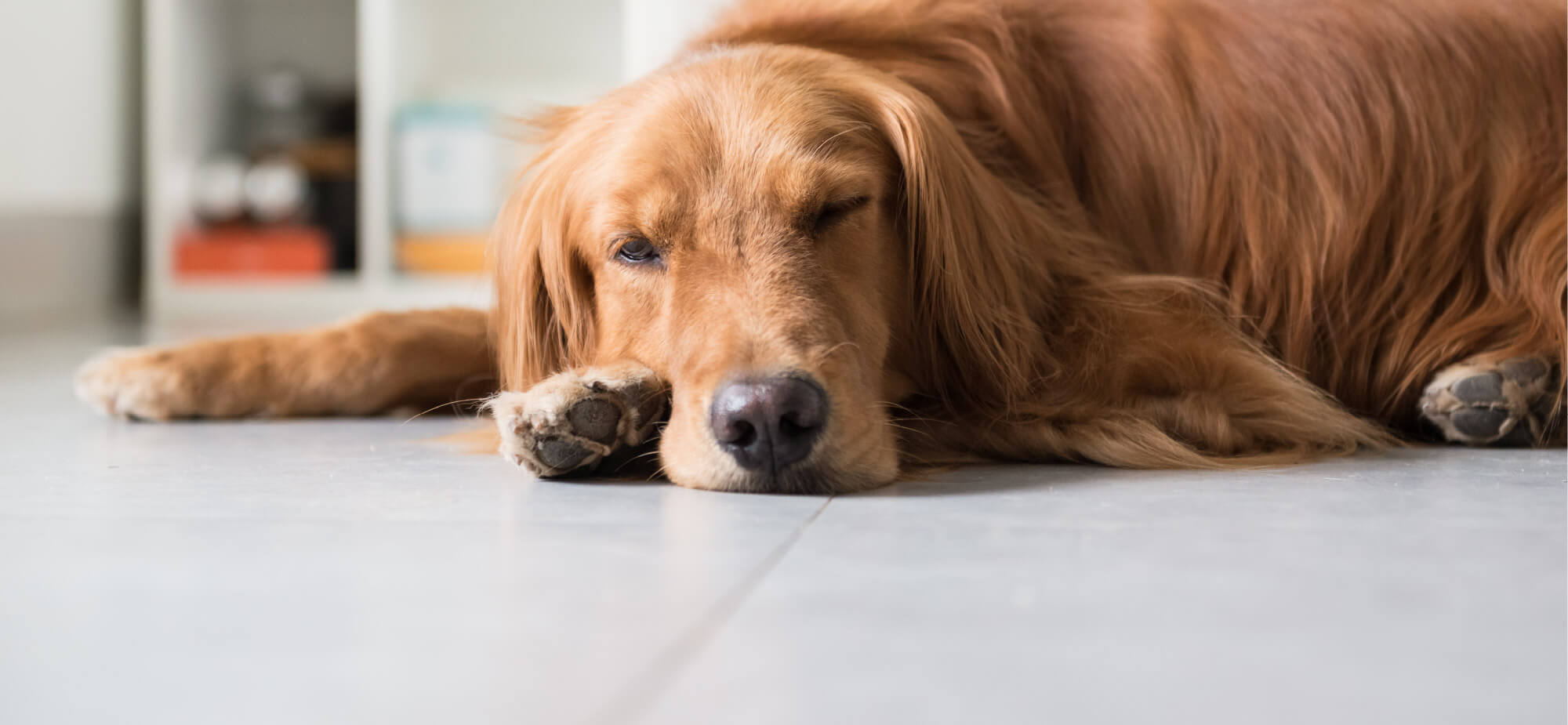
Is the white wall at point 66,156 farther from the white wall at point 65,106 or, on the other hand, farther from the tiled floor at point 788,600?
the tiled floor at point 788,600

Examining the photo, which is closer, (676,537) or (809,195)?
(676,537)

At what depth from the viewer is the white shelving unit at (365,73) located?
16.3 ft

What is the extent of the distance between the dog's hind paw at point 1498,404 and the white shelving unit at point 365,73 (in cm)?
322

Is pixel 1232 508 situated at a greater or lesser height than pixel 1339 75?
lesser

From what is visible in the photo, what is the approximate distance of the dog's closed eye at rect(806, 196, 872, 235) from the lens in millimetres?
1629

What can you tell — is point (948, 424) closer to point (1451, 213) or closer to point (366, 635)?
point (1451, 213)

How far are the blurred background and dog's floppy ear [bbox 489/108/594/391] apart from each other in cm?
279

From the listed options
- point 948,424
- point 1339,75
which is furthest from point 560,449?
point 1339,75

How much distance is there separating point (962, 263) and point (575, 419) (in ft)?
1.82


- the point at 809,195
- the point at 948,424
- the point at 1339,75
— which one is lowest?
the point at 948,424

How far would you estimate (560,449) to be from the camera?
4.91ft

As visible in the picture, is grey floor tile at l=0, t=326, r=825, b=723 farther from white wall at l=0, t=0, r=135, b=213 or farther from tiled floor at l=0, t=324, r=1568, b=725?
white wall at l=0, t=0, r=135, b=213

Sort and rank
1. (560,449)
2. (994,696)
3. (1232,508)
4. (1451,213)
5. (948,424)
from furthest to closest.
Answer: (1451,213), (948,424), (560,449), (1232,508), (994,696)

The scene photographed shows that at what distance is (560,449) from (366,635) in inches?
23.0
